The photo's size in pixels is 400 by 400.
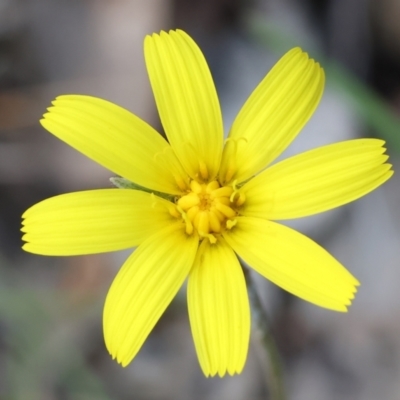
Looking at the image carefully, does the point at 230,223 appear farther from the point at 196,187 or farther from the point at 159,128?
the point at 159,128

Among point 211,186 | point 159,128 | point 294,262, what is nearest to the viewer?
point 294,262

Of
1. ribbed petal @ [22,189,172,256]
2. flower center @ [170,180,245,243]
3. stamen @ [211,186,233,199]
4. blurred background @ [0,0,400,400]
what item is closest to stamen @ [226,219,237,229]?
flower center @ [170,180,245,243]

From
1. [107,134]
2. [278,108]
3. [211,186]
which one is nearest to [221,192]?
[211,186]

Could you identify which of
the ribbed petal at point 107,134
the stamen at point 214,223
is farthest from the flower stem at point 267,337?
Result: the ribbed petal at point 107,134

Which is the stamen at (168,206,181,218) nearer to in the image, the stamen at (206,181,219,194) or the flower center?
the flower center

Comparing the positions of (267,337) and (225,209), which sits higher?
(225,209)

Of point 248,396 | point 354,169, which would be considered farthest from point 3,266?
point 354,169
